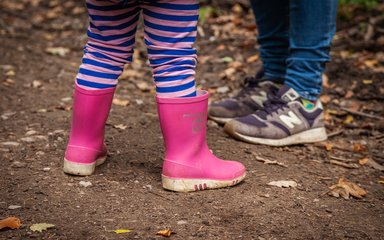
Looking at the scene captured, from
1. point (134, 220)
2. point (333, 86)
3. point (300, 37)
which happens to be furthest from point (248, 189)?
point (333, 86)

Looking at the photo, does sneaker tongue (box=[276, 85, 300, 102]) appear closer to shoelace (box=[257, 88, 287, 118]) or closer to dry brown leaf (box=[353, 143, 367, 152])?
shoelace (box=[257, 88, 287, 118])

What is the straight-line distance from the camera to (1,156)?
8.07 feet

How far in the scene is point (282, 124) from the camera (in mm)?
2877

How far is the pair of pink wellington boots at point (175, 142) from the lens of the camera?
2.10 metres

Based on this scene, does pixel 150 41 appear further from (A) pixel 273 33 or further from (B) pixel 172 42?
(A) pixel 273 33

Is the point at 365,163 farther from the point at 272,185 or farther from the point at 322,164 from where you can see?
the point at 272,185

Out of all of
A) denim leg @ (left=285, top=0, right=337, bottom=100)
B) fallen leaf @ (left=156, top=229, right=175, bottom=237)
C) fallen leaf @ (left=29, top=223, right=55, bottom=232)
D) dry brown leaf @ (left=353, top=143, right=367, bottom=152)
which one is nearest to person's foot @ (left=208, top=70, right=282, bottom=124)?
denim leg @ (left=285, top=0, right=337, bottom=100)

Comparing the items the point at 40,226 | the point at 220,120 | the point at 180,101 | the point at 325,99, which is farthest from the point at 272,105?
the point at 40,226

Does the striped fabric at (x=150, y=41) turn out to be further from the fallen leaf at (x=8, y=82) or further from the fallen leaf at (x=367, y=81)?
the fallen leaf at (x=367, y=81)

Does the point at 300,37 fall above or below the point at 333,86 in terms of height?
above

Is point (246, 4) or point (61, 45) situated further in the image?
point (246, 4)

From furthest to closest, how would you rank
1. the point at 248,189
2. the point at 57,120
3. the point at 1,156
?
the point at 57,120 < the point at 1,156 < the point at 248,189

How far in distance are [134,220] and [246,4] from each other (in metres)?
4.81

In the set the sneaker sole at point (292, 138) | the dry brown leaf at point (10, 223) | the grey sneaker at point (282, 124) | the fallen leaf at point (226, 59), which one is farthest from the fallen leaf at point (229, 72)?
the dry brown leaf at point (10, 223)
